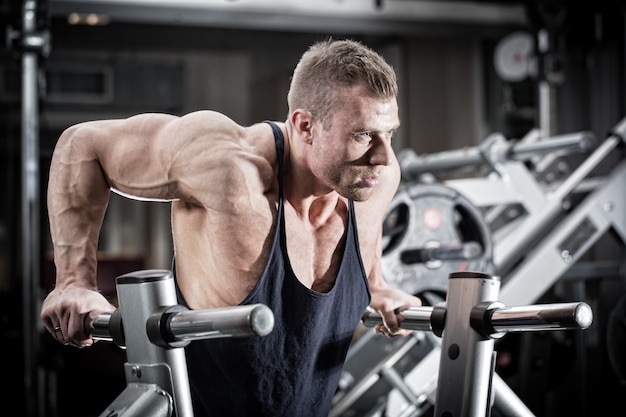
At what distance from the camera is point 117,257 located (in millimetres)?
6641

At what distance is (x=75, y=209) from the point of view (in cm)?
132

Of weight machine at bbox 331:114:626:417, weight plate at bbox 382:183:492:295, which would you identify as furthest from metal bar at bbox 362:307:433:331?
weight plate at bbox 382:183:492:295

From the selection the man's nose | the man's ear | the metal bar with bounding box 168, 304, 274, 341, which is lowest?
the metal bar with bounding box 168, 304, 274, 341

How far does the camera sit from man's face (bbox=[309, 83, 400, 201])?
126cm

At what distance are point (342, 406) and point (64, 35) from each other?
11.0 ft

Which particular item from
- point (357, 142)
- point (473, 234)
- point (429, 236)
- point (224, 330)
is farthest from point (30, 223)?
point (224, 330)

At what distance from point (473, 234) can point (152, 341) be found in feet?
6.31

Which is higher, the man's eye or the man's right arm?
the man's eye

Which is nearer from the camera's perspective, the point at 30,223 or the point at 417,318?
the point at 417,318

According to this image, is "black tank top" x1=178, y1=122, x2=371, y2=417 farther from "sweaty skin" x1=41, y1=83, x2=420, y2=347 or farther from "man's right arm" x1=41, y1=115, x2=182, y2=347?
"man's right arm" x1=41, y1=115, x2=182, y2=347

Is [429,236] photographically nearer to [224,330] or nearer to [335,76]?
[335,76]

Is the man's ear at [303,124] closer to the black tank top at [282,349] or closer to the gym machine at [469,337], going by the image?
the black tank top at [282,349]

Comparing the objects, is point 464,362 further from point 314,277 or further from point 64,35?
point 64,35

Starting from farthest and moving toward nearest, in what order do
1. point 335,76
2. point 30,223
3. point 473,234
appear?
point 30,223 → point 473,234 → point 335,76
